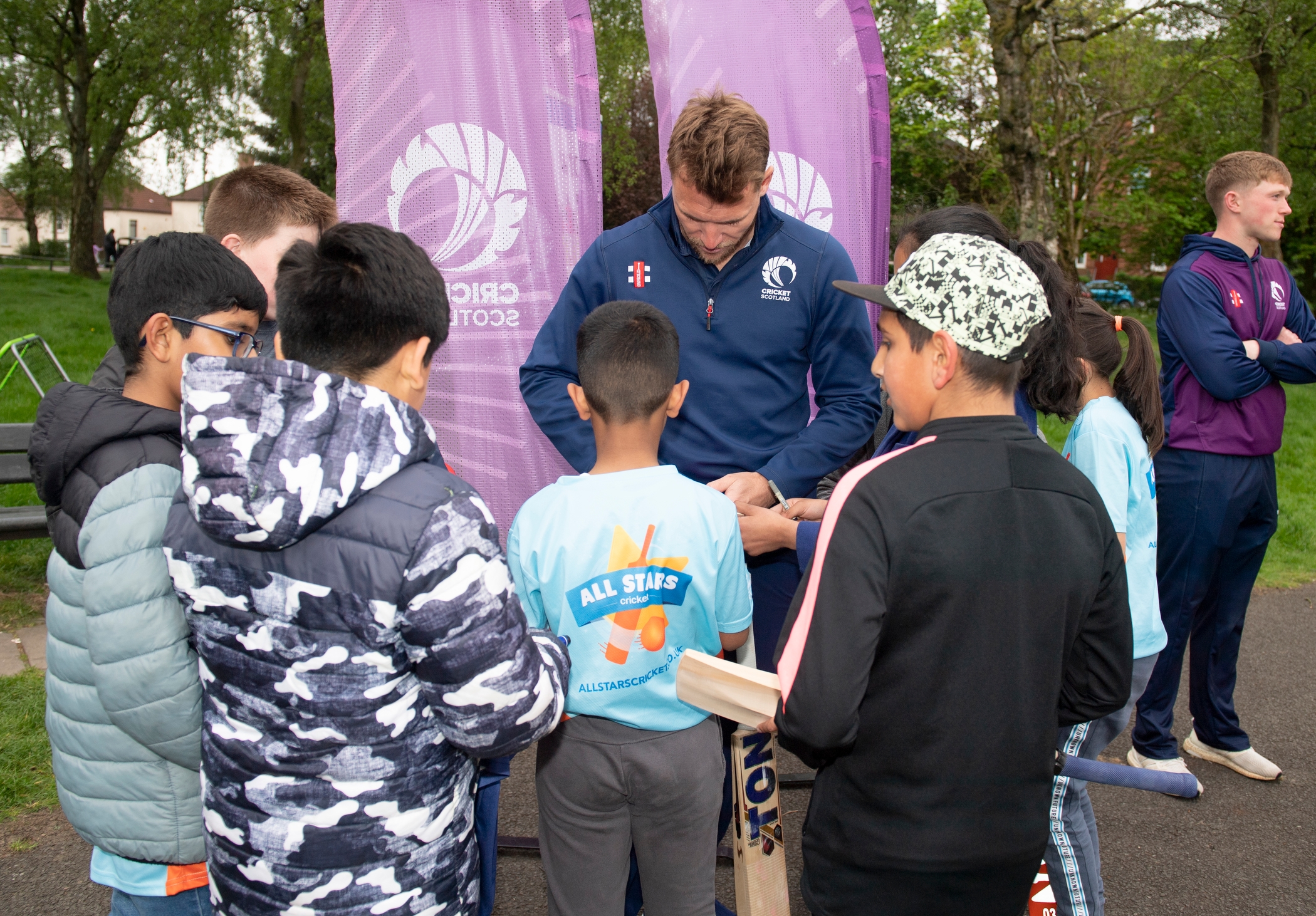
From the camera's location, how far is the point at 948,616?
1.50 metres

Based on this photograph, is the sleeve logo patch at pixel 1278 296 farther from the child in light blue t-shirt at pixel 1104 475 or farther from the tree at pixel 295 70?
the tree at pixel 295 70

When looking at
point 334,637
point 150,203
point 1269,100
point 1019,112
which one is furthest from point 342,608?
point 150,203

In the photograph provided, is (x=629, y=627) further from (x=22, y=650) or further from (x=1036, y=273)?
(x=22, y=650)

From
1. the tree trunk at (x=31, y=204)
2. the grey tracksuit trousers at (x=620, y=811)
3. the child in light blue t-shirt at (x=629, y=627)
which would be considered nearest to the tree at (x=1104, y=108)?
the child in light blue t-shirt at (x=629, y=627)

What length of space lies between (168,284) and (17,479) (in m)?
3.70

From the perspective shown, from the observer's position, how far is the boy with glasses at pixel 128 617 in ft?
5.16

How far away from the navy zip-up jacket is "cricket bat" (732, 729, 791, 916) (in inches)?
29.2

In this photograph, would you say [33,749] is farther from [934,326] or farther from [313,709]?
[934,326]

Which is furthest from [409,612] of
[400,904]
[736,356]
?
[736,356]

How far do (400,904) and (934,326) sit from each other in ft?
4.36

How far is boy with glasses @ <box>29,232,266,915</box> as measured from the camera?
5.16 feet

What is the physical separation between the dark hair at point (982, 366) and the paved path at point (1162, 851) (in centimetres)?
202

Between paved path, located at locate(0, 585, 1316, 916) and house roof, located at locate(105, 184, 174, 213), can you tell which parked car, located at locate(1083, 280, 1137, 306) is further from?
house roof, located at locate(105, 184, 174, 213)

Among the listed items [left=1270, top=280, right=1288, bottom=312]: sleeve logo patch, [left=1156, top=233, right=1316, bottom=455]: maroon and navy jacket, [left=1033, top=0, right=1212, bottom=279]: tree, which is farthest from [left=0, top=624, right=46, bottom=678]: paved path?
[left=1033, top=0, right=1212, bottom=279]: tree
